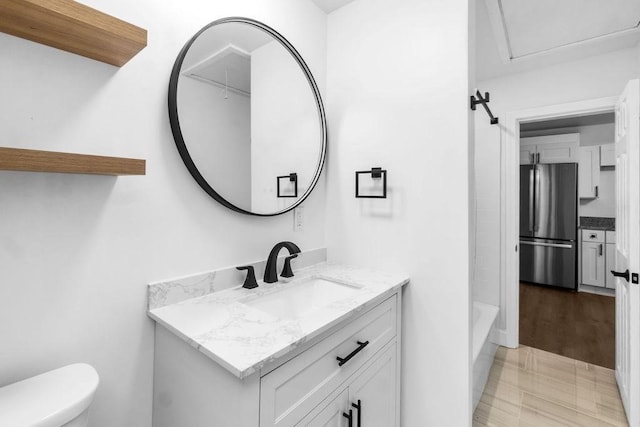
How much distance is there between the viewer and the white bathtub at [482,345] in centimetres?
171

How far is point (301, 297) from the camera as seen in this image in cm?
141

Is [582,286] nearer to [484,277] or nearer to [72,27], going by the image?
[484,277]

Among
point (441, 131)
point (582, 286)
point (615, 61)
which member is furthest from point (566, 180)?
point (441, 131)

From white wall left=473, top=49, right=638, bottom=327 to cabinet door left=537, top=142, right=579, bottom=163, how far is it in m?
2.13

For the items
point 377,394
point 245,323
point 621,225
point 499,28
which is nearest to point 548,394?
point 621,225

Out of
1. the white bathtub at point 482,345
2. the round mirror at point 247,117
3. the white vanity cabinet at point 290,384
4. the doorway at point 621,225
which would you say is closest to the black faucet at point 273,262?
the round mirror at point 247,117

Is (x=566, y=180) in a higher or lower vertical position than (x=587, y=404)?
higher

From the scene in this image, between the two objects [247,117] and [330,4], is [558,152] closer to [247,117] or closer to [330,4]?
[330,4]

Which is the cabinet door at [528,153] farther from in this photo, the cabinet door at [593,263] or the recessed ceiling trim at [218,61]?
the recessed ceiling trim at [218,61]

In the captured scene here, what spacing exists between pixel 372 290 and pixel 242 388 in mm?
697

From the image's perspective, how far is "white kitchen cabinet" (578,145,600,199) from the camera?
415 cm

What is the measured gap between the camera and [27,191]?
824 millimetres

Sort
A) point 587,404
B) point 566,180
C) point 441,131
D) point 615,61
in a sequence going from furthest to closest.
Result: point 566,180
point 615,61
point 587,404
point 441,131

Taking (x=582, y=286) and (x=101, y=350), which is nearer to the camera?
(x=101, y=350)
